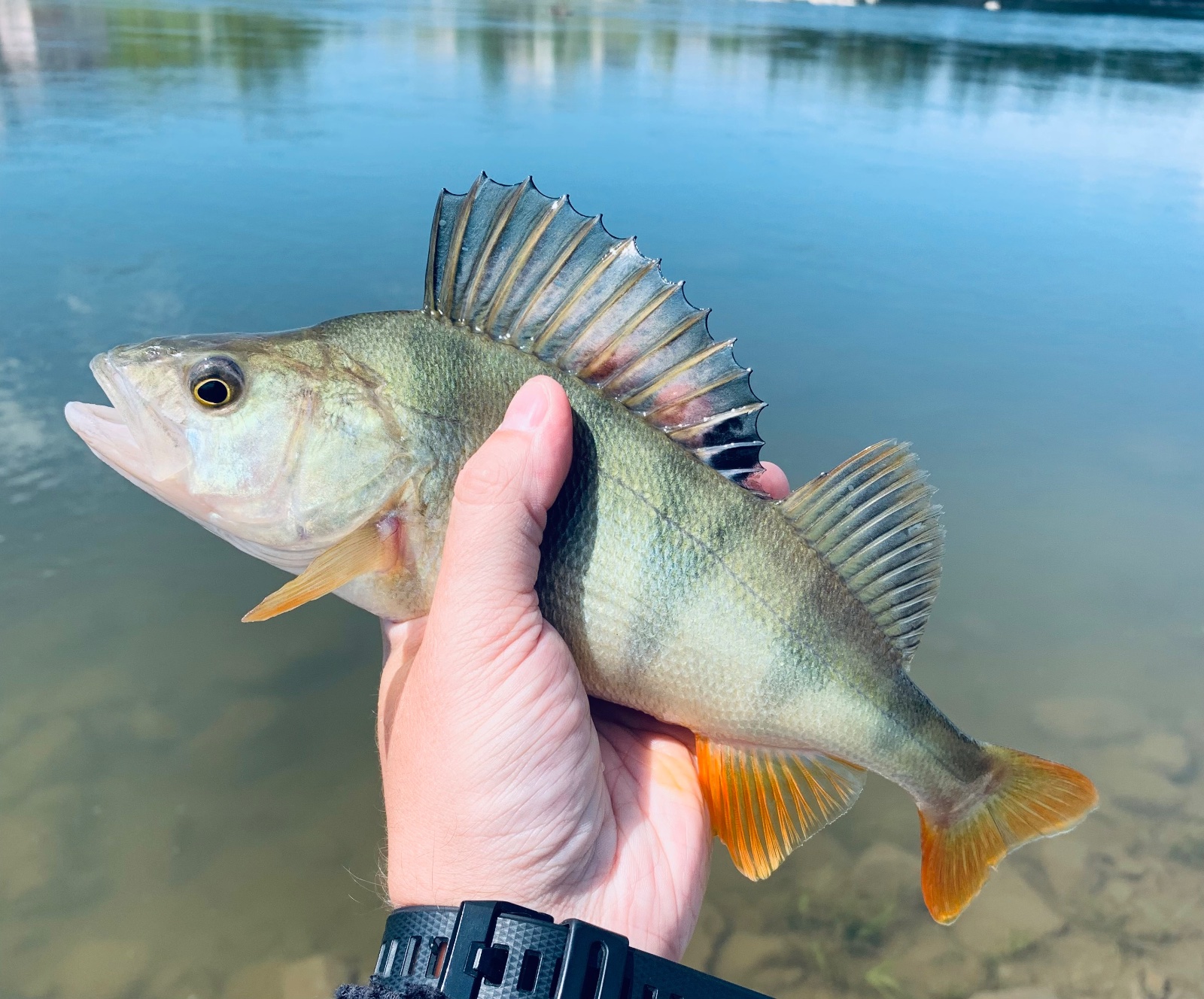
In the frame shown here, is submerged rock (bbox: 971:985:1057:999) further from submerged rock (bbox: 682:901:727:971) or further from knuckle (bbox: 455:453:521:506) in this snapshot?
knuckle (bbox: 455:453:521:506)

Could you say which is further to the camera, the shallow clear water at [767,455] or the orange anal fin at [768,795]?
the shallow clear water at [767,455]

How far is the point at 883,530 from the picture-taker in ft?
7.47

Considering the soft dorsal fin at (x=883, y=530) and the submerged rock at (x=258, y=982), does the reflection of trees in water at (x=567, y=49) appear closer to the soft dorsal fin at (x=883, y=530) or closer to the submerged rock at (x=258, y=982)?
the submerged rock at (x=258, y=982)

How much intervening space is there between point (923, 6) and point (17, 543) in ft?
192

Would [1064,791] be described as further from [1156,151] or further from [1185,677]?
[1156,151]

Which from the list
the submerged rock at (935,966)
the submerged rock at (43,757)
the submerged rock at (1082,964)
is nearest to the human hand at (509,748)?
the submerged rock at (935,966)

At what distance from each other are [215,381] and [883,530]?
1739 millimetres

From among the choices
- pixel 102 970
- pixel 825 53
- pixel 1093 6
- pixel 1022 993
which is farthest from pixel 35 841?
pixel 1093 6

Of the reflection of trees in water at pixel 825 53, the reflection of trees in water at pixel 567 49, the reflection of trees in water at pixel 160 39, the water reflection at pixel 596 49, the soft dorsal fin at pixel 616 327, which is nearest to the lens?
the soft dorsal fin at pixel 616 327

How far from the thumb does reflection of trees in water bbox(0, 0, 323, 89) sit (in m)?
16.6

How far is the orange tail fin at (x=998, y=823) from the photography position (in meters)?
2.25

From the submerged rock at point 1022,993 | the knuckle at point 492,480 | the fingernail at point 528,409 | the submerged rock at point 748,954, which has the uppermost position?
the fingernail at point 528,409

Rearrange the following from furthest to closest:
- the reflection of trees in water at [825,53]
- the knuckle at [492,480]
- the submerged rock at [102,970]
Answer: the reflection of trees in water at [825,53], the submerged rock at [102,970], the knuckle at [492,480]

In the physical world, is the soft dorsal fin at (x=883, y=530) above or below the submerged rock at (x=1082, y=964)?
above
